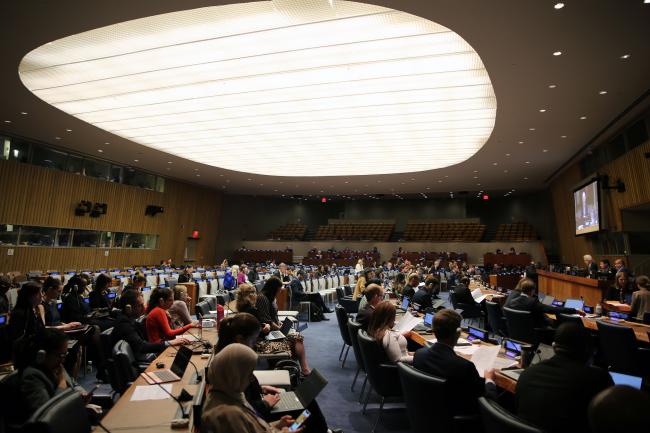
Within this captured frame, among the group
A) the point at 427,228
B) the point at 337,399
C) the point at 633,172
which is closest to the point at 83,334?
the point at 337,399

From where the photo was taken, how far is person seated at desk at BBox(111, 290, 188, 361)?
13.0 ft

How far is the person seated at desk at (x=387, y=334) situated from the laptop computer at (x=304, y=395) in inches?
50.6

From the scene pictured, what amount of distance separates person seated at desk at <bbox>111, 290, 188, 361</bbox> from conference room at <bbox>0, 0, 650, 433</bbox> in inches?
0.9

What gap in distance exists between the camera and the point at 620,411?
4.43 ft

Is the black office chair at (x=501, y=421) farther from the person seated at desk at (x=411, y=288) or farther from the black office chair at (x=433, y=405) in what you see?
the person seated at desk at (x=411, y=288)

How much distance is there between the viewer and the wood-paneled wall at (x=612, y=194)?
9.97 m

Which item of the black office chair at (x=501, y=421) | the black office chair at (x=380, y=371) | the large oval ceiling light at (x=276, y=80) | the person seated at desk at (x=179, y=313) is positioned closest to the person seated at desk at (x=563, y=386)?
the black office chair at (x=501, y=421)

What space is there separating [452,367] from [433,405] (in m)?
0.29

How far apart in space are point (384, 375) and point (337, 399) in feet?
4.29

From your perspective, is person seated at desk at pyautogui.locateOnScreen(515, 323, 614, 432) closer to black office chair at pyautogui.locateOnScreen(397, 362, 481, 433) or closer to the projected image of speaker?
black office chair at pyautogui.locateOnScreen(397, 362, 481, 433)

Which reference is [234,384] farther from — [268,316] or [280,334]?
[268,316]

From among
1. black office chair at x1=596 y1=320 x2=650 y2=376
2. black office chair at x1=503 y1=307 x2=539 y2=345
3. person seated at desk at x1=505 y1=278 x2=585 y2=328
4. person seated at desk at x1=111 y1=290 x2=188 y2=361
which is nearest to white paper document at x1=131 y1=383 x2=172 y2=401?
person seated at desk at x1=111 y1=290 x2=188 y2=361

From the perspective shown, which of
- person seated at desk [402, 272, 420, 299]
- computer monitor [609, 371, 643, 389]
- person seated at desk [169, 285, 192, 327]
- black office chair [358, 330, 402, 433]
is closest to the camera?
computer monitor [609, 371, 643, 389]

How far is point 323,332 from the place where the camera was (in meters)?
8.65
